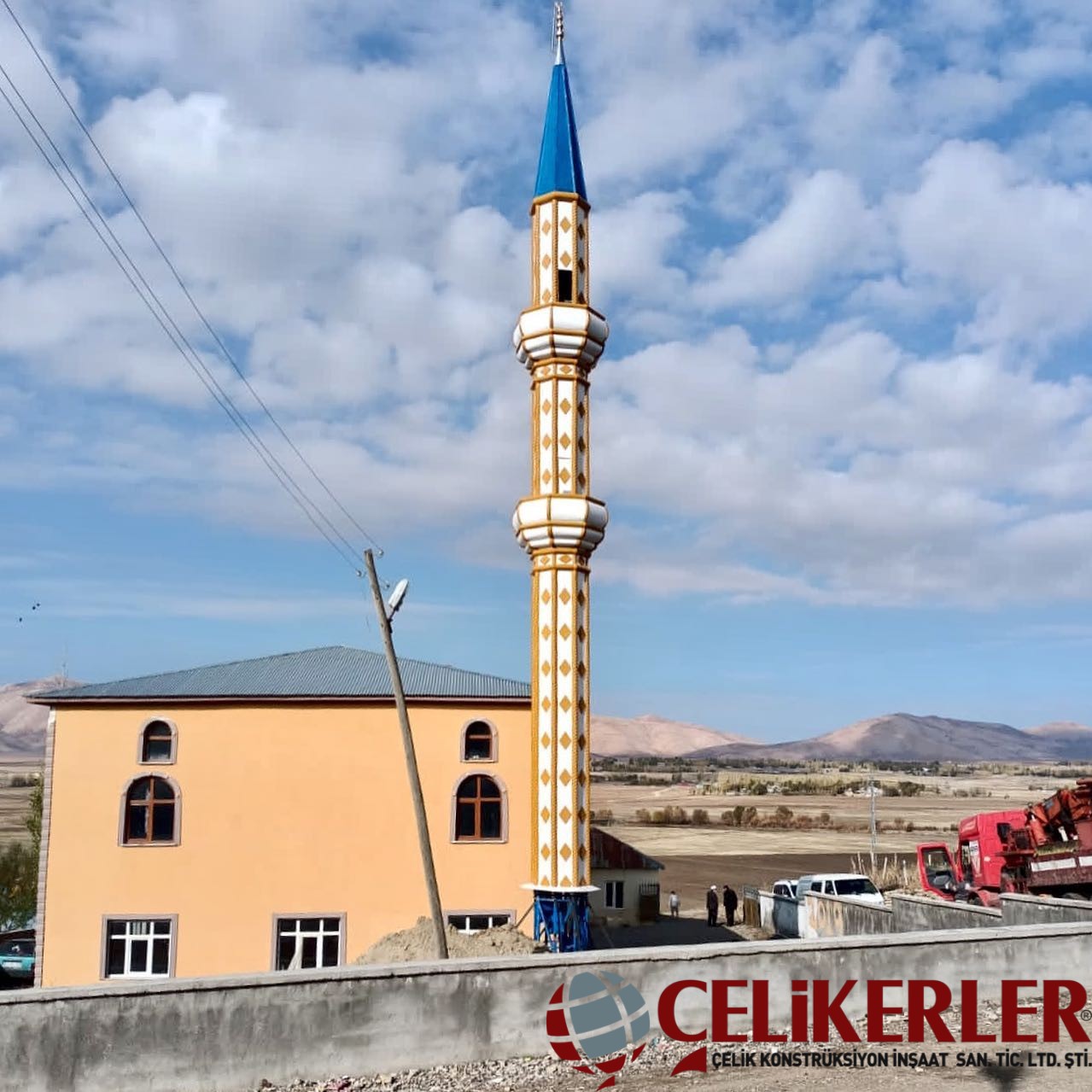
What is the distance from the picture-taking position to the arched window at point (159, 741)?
26719 mm

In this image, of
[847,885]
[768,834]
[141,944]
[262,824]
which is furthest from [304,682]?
[768,834]

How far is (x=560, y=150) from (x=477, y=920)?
59.1 ft

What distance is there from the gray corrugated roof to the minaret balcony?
779 cm

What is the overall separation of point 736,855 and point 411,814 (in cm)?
4511

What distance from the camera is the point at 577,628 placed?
25812 mm

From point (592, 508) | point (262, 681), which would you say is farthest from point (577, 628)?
point (262, 681)

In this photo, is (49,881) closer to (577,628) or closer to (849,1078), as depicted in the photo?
(577,628)

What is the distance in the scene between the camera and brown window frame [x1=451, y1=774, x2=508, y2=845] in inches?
1048

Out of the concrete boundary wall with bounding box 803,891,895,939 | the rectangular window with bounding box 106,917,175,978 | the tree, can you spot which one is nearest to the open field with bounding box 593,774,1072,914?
the concrete boundary wall with bounding box 803,891,895,939

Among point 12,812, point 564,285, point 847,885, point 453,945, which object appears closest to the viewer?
point 453,945

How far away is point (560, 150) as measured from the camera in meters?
27.7

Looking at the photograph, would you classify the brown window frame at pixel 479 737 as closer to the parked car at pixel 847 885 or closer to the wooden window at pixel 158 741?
the wooden window at pixel 158 741

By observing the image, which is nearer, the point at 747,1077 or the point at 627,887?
the point at 747,1077

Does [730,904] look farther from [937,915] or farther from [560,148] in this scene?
[560,148]
